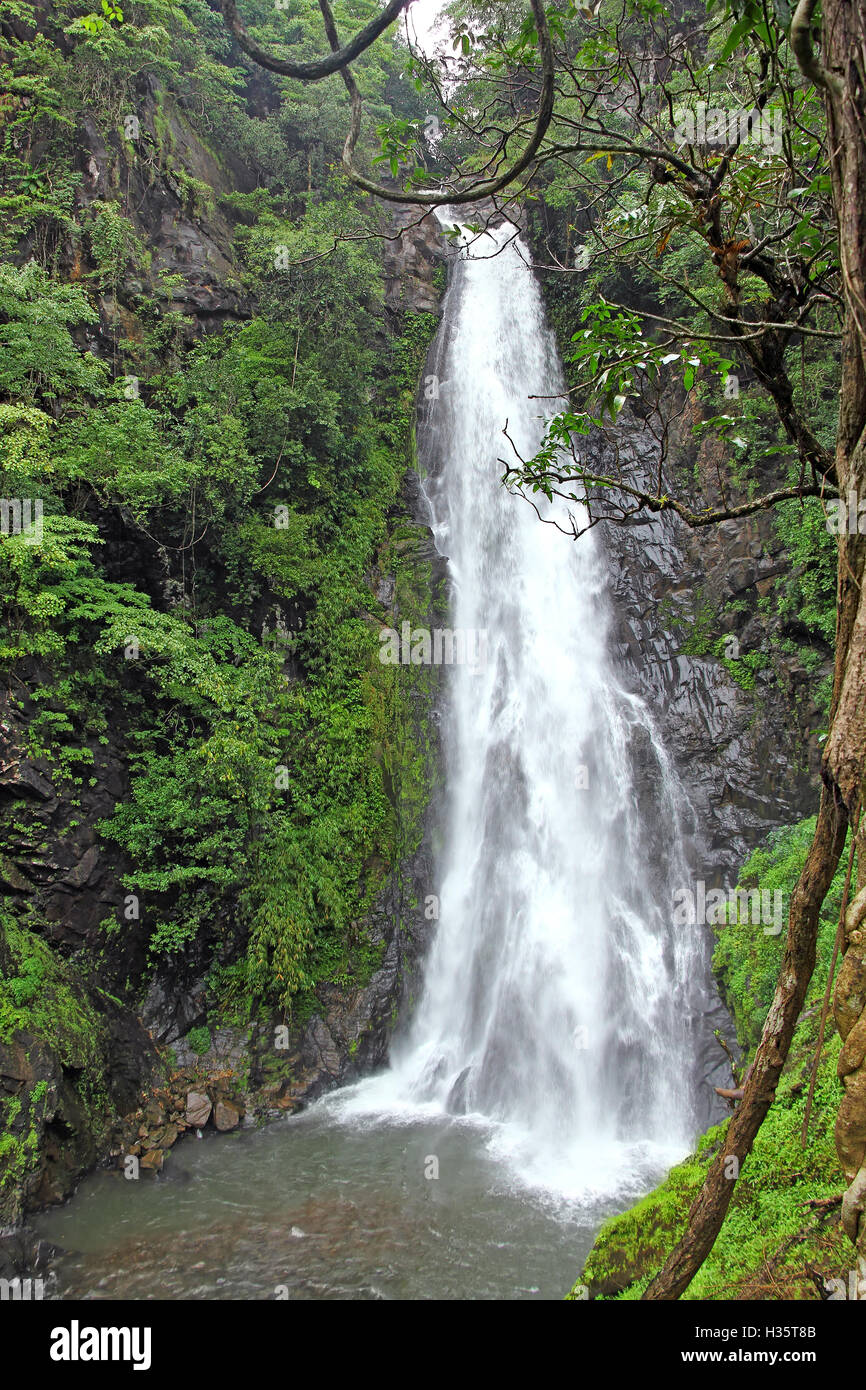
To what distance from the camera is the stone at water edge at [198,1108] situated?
342 inches

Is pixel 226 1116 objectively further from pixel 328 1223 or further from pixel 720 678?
pixel 720 678

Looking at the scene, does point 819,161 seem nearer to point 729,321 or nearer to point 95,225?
point 729,321

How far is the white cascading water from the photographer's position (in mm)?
9266

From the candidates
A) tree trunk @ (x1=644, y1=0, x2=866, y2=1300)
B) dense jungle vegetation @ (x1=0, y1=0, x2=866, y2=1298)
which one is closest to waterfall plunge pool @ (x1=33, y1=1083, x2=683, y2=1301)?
dense jungle vegetation @ (x1=0, y1=0, x2=866, y2=1298)

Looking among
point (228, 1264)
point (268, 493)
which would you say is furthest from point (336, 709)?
point (228, 1264)

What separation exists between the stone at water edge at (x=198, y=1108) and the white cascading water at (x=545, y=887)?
1.74m

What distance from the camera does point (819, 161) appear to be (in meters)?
3.35

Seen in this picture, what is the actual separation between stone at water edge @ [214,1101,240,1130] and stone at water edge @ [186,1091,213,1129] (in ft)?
0.35

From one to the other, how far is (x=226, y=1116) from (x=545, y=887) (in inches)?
209

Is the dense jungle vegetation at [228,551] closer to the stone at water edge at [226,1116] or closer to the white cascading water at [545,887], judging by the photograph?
the white cascading water at [545,887]

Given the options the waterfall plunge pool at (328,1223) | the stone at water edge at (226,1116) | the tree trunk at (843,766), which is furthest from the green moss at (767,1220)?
the stone at water edge at (226,1116)

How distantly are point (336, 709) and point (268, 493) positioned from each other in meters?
3.90

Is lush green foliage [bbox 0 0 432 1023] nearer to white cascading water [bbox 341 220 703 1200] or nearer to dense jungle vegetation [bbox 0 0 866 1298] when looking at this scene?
dense jungle vegetation [bbox 0 0 866 1298]

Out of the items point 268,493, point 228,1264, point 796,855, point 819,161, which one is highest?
point 268,493
